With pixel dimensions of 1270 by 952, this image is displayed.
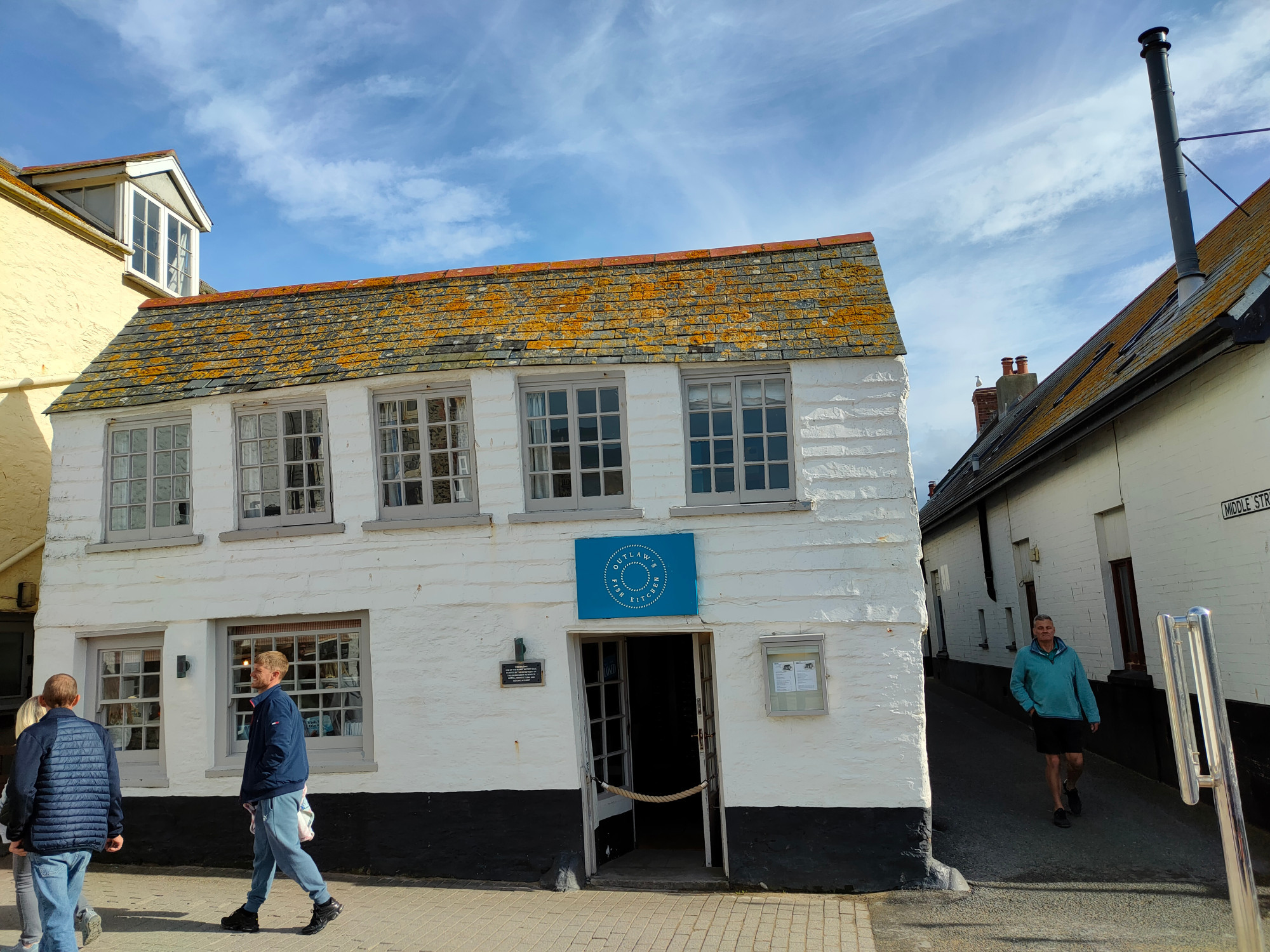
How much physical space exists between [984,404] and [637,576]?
20971 mm

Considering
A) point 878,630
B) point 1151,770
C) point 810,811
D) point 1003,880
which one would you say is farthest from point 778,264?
point 1151,770

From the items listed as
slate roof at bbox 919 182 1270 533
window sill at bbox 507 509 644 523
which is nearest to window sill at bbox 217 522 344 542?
window sill at bbox 507 509 644 523

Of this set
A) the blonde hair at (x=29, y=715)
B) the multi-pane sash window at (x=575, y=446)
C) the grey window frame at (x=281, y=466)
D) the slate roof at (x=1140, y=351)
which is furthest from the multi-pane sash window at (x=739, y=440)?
the blonde hair at (x=29, y=715)

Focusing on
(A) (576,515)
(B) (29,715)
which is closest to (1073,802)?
(A) (576,515)

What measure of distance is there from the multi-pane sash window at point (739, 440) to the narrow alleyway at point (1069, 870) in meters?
3.48

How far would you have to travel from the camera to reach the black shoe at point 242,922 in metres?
6.68

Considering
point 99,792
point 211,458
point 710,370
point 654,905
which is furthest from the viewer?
point 211,458

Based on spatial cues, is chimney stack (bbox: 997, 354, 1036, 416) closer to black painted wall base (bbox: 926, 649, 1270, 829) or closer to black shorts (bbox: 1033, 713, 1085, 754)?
black painted wall base (bbox: 926, 649, 1270, 829)

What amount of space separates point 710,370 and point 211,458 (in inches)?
190

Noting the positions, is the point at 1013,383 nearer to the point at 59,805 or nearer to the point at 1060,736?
the point at 1060,736

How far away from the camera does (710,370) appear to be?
8.28 metres

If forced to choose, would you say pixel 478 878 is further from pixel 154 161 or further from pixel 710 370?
pixel 154 161

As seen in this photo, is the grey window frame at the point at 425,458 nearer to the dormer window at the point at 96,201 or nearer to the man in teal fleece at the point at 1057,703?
the man in teal fleece at the point at 1057,703

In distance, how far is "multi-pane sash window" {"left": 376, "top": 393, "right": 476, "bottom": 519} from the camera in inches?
335
